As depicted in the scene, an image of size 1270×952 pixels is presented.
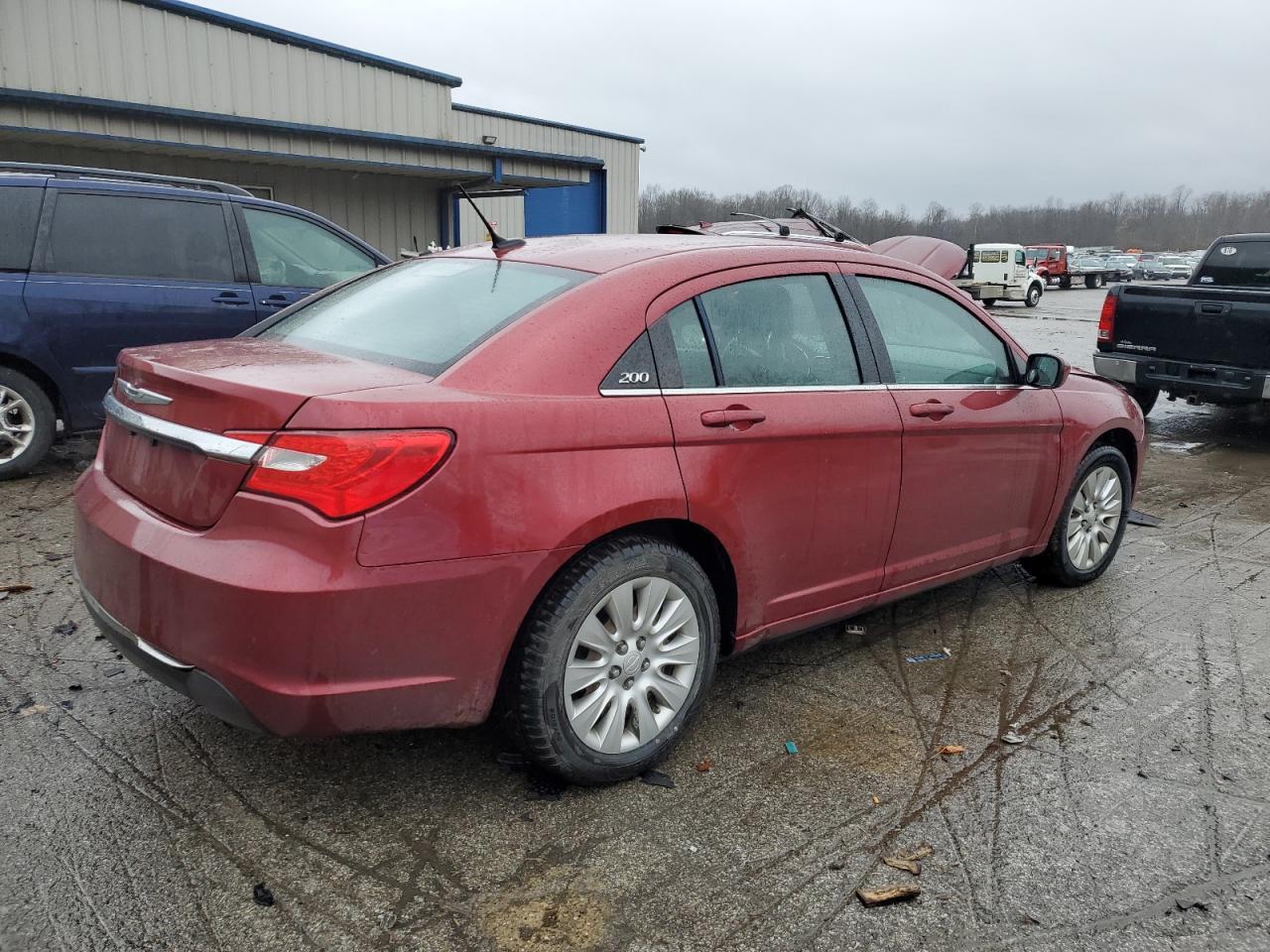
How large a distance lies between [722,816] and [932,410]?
5.78 feet

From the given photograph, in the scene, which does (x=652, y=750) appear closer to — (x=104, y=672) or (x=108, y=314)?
(x=104, y=672)

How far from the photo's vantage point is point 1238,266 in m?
10.3

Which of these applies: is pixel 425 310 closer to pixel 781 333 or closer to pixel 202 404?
pixel 202 404

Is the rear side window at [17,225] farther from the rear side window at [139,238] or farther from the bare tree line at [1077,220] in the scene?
the bare tree line at [1077,220]

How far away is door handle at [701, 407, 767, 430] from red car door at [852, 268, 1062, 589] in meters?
0.77

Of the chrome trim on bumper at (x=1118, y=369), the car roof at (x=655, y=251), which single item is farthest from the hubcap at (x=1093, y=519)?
→ the chrome trim on bumper at (x=1118, y=369)

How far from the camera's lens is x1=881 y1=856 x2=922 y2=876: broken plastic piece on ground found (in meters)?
2.65

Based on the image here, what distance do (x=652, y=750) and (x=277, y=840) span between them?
109cm

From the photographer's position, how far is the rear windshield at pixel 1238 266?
10.1 m

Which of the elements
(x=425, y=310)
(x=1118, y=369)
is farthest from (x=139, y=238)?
(x=1118, y=369)

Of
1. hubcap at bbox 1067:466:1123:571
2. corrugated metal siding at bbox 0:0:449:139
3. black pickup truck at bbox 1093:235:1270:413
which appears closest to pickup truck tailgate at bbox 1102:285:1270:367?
black pickup truck at bbox 1093:235:1270:413

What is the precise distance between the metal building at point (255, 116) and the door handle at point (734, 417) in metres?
11.1

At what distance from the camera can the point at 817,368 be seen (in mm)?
3541

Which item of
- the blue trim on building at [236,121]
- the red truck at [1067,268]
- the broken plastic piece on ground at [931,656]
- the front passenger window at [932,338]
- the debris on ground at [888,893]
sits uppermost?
the blue trim on building at [236,121]
